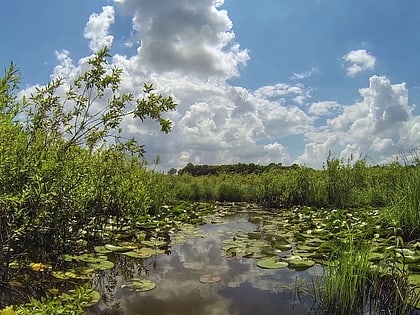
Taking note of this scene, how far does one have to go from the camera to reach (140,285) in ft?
14.8

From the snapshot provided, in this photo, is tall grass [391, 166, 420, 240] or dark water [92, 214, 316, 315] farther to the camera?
tall grass [391, 166, 420, 240]

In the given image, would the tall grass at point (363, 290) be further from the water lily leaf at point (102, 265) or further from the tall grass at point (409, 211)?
the water lily leaf at point (102, 265)

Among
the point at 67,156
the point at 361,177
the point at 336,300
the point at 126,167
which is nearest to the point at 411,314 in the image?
the point at 336,300

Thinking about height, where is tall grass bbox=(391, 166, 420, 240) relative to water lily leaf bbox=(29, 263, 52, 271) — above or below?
above

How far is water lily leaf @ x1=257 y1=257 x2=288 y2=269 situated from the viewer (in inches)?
202

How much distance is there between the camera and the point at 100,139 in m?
5.75

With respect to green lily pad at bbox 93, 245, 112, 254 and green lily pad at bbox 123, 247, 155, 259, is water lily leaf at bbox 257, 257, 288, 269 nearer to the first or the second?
green lily pad at bbox 123, 247, 155, 259

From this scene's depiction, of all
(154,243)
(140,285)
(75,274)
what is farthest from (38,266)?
(154,243)

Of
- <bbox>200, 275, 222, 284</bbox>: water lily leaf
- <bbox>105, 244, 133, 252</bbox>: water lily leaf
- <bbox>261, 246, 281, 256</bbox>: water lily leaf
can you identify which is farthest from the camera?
<bbox>261, 246, 281, 256</bbox>: water lily leaf

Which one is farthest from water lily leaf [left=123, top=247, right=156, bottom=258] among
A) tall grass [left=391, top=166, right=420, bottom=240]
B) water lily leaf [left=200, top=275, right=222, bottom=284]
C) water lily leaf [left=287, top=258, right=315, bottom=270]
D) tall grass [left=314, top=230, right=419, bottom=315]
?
tall grass [left=391, top=166, right=420, bottom=240]

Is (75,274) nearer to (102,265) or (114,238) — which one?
(102,265)

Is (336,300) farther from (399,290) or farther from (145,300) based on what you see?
(145,300)

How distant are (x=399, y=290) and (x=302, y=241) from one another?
3.29 metres

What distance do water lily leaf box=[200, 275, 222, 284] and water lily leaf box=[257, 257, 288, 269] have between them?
71cm
